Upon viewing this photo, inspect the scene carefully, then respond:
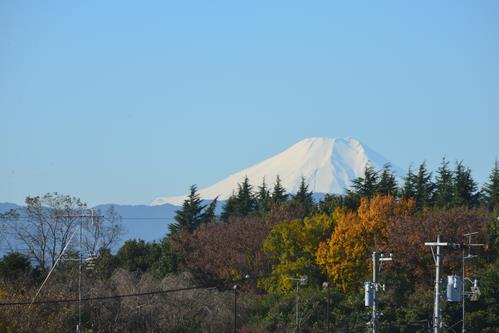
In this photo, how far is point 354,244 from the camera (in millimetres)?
71125

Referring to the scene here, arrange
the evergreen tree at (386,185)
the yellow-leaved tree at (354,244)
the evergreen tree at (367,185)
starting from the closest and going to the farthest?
the yellow-leaved tree at (354,244) < the evergreen tree at (386,185) < the evergreen tree at (367,185)

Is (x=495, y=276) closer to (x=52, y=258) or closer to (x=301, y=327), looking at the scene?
(x=301, y=327)

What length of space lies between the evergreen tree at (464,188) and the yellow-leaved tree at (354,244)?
42.4ft

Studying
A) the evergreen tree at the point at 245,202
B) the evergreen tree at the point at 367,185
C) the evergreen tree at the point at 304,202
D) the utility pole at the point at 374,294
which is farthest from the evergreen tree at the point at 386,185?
the utility pole at the point at 374,294

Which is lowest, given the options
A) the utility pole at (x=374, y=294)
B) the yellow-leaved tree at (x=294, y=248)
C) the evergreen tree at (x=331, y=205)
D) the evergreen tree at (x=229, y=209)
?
the utility pole at (x=374, y=294)

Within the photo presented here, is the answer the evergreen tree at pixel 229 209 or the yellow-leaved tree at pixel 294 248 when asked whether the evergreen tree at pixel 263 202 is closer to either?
the evergreen tree at pixel 229 209

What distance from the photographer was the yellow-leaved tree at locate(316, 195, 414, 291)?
231 feet

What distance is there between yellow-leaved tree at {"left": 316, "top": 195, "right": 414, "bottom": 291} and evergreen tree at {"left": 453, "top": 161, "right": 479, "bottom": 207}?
12911 millimetres

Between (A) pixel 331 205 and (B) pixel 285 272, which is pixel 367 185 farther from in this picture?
(B) pixel 285 272

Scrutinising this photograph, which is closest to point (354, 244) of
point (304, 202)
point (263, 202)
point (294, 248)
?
point (294, 248)

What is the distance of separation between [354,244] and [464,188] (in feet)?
59.7

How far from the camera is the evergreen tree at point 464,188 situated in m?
86.1

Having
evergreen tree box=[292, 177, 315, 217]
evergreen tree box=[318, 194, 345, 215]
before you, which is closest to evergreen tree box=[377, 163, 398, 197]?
evergreen tree box=[318, 194, 345, 215]

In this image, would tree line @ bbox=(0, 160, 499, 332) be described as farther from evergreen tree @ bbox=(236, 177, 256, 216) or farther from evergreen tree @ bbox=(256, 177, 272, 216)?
evergreen tree @ bbox=(236, 177, 256, 216)
